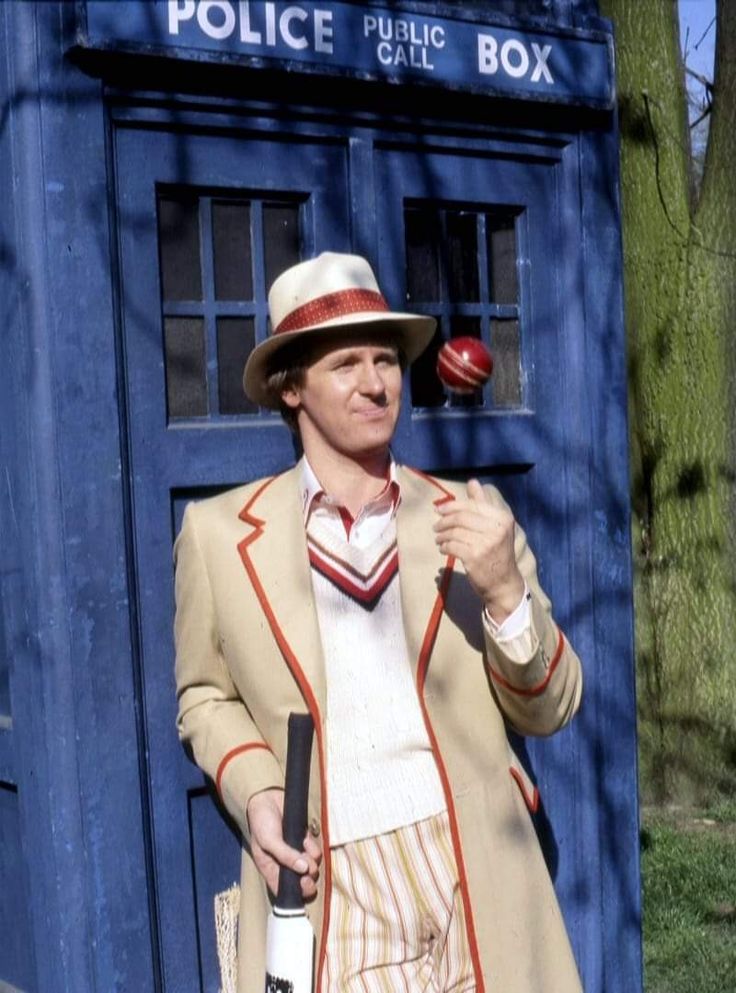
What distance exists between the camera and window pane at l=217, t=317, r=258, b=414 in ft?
12.4

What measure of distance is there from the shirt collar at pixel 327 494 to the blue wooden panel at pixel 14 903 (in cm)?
103

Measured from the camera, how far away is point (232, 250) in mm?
3787

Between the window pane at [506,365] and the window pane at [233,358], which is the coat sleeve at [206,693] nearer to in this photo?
the window pane at [233,358]

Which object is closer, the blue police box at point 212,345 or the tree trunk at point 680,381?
the blue police box at point 212,345

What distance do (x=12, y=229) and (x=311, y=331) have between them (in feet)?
2.50

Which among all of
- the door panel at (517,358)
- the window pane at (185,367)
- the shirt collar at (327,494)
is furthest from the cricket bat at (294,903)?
the door panel at (517,358)

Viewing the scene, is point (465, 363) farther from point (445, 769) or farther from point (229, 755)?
point (229, 755)

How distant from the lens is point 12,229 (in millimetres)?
3441

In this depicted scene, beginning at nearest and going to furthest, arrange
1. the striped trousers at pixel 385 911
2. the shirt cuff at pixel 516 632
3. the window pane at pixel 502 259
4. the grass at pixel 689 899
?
the shirt cuff at pixel 516 632, the striped trousers at pixel 385 911, the window pane at pixel 502 259, the grass at pixel 689 899

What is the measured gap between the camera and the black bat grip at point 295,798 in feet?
9.16

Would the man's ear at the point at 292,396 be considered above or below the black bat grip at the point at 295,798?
above

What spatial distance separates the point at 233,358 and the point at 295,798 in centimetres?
131

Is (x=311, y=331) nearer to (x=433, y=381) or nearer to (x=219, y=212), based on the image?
(x=219, y=212)

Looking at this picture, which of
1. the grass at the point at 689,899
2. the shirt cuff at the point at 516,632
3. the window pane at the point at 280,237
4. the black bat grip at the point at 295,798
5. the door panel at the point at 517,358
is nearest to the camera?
the black bat grip at the point at 295,798
